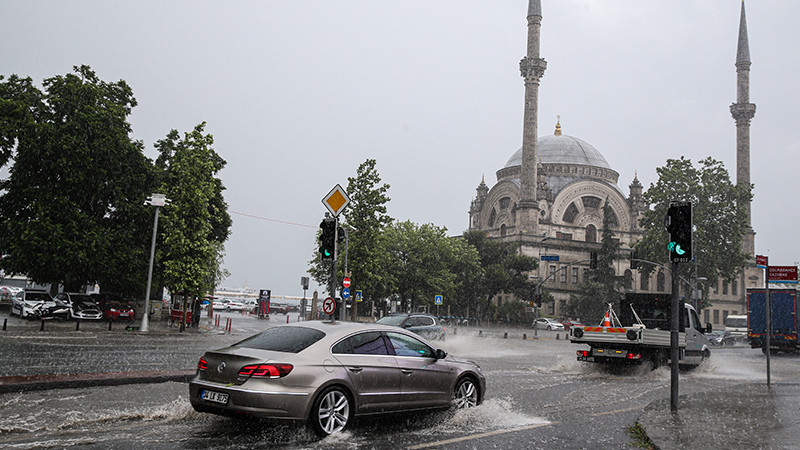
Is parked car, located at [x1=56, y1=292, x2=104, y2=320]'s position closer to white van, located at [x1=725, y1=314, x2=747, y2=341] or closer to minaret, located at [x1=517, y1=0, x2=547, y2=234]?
minaret, located at [x1=517, y1=0, x2=547, y2=234]

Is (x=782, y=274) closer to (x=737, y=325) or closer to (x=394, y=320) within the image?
(x=394, y=320)

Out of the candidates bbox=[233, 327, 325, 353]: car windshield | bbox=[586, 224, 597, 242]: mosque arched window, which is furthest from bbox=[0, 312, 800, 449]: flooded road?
bbox=[586, 224, 597, 242]: mosque arched window

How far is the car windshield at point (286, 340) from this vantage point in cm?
746

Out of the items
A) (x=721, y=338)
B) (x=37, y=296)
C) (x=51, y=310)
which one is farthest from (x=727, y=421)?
(x=721, y=338)

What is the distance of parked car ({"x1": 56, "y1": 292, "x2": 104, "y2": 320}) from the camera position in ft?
108

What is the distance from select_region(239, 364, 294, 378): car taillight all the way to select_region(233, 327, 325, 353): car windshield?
405mm

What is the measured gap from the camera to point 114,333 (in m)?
26.4

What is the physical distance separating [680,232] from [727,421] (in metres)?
2.90

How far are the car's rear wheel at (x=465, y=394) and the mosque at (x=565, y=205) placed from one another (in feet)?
195

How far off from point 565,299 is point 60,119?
57699mm

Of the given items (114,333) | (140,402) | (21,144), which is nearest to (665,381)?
(140,402)

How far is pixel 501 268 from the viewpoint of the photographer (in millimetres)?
66562

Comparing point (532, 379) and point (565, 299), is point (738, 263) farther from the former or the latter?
point (532, 379)

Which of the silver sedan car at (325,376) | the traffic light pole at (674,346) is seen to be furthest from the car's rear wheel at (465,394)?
the traffic light pole at (674,346)
